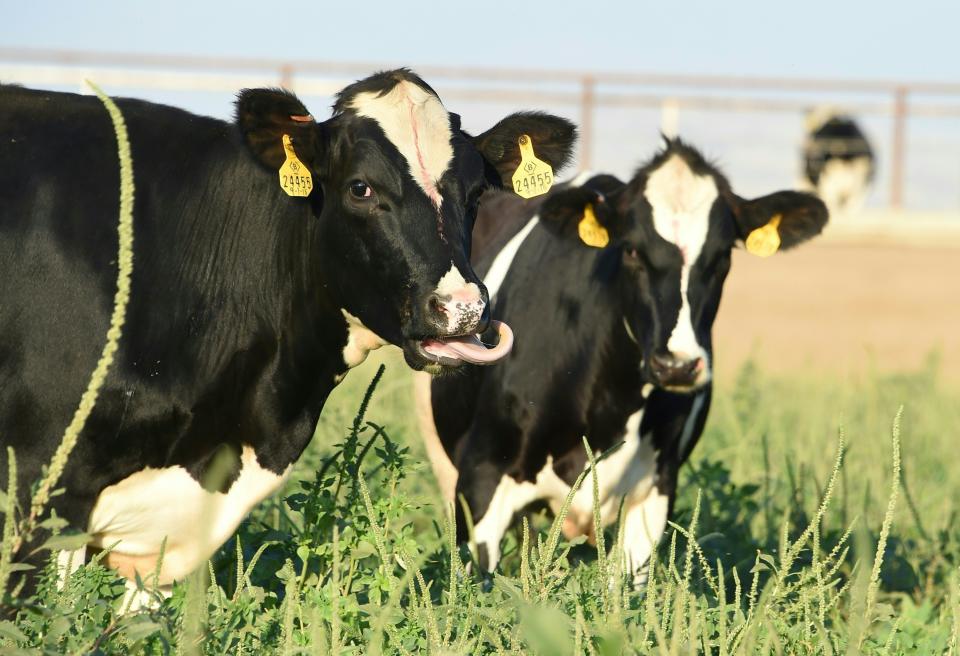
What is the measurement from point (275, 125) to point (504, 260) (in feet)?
6.71

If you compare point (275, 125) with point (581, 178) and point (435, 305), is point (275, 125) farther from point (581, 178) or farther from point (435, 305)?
point (581, 178)

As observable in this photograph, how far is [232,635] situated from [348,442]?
0.84 m

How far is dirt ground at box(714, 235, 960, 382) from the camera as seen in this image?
13.4 metres

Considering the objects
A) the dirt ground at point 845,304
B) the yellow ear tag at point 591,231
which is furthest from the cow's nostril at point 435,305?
the dirt ground at point 845,304

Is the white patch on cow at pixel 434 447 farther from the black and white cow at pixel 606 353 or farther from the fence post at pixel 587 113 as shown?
the fence post at pixel 587 113

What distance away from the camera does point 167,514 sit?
3.97m

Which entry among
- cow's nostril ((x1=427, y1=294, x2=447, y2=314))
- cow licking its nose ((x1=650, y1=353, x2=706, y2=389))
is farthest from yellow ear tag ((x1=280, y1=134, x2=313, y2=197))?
cow licking its nose ((x1=650, y1=353, x2=706, y2=389))

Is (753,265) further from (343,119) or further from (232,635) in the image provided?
(232,635)

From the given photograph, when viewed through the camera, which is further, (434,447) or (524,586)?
(434,447)

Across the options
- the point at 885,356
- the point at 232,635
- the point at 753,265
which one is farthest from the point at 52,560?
the point at 753,265

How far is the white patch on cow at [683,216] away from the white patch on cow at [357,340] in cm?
137

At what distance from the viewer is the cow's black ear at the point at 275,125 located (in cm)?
406

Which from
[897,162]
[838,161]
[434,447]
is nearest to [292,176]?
[434,447]

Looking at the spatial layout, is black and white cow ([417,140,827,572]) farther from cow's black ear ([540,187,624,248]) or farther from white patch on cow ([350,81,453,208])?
white patch on cow ([350,81,453,208])
